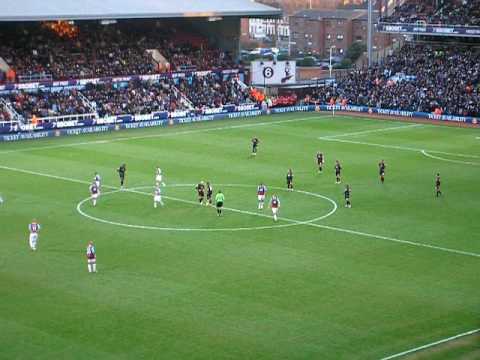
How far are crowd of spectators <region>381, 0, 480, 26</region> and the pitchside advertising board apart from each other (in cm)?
1101

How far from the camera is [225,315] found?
31.8m

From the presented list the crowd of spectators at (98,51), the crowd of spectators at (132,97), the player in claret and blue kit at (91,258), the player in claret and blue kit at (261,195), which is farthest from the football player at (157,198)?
the crowd of spectators at (98,51)

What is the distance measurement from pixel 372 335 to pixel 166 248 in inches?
522

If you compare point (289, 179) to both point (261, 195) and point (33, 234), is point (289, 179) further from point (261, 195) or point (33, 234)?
point (33, 234)

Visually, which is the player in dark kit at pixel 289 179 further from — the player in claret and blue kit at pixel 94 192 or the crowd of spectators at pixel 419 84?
the crowd of spectators at pixel 419 84

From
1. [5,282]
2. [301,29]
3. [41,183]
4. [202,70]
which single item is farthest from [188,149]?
[301,29]

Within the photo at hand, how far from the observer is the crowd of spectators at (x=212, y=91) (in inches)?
3610

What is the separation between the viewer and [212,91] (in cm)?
9438

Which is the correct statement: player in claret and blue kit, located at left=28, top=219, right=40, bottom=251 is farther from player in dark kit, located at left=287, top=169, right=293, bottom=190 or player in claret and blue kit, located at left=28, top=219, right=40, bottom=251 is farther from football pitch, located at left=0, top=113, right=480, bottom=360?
player in dark kit, located at left=287, top=169, right=293, bottom=190

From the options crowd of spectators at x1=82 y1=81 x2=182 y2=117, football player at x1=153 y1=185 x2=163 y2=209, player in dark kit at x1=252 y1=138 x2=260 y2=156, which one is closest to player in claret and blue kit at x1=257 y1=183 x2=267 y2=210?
football player at x1=153 y1=185 x2=163 y2=209

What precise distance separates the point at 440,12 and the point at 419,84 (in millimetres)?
10286

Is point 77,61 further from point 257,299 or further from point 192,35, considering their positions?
point 257,299

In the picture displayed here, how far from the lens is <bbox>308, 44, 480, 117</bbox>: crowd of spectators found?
87.1 metres

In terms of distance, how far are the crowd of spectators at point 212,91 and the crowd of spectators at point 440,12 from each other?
17.2 m
